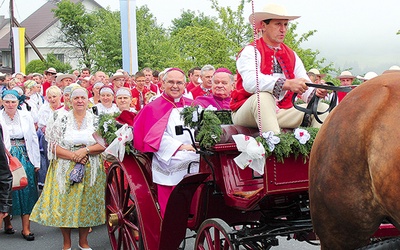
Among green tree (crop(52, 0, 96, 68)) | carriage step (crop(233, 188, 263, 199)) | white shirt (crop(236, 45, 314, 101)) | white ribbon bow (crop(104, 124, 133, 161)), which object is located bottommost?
carriage step (crop(233, 188, 263, 199))

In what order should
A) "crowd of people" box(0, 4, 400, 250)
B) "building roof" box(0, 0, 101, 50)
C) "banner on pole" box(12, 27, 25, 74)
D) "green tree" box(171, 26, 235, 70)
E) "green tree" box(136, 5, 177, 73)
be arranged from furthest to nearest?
"building roof" box(0, 0, 101, 50), "green tree" box(136, 5, 177, 73), "banner on pole" box(12, 27, 25, 74), "green tree" box(171, 26, 235, 70), "crowd of people" box(0, 4, 400, 250)

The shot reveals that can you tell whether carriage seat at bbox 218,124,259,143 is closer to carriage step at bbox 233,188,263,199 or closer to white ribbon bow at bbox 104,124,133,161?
carriage step at bbox 233,188,263,199

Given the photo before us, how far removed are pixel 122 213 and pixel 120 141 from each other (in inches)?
30.7

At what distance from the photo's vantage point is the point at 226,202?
3.79 m

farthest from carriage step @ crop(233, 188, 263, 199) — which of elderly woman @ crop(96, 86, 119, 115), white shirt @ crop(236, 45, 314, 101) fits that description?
elderly woman @ crop(96, 86, 119, 115)

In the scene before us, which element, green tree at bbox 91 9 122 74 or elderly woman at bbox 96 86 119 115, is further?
green tree at bbox 91 9 122 74

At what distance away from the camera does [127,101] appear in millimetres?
6812

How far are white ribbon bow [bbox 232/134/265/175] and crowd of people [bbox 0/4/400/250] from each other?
0.33 m

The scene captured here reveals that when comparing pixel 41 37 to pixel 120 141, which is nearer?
pixel 120 141

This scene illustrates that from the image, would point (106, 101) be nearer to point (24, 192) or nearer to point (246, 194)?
point (24, 192)

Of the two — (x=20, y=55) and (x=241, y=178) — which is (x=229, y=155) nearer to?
(x=241, y=178)

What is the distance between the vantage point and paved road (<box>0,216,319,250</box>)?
5922 millimetres

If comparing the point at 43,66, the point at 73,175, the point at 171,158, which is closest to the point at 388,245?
the point at 171,158

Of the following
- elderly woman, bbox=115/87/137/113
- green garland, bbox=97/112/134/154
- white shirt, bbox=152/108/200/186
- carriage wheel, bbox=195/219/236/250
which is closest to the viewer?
carriage wheel, bbox=195/219/236/250
